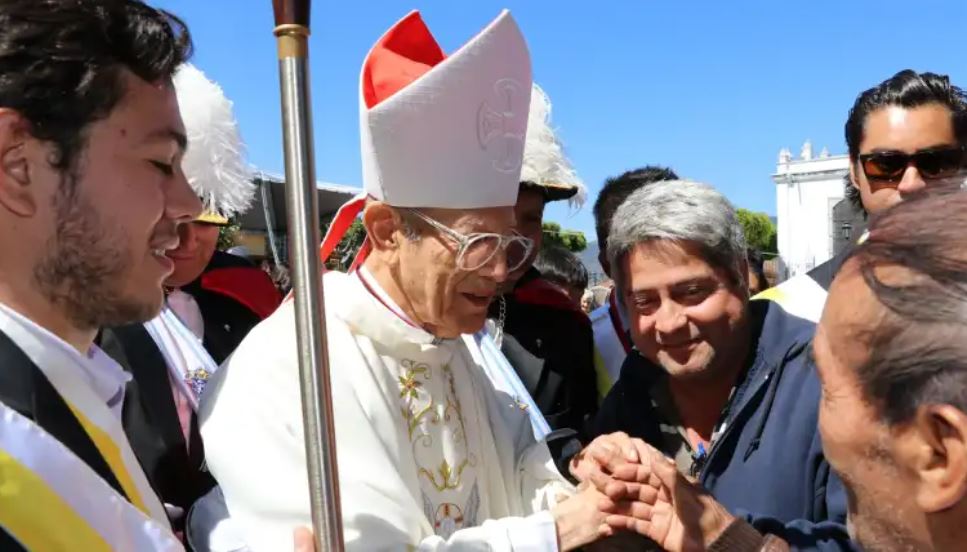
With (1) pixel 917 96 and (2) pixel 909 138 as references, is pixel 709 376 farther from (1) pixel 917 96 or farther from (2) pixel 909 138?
(1) pixel 917 96

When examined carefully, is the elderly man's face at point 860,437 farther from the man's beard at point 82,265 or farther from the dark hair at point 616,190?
the dark hair at point 616,190

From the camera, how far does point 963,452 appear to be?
1.21 meters

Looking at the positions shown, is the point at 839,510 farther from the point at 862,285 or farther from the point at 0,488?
the point at 0,488

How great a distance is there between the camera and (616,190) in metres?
4.12

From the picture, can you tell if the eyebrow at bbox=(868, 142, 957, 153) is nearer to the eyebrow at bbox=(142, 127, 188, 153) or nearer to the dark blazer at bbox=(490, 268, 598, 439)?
the dark blazer at bbox=(490, 268, 598, 439)

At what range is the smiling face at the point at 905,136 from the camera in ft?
10.6

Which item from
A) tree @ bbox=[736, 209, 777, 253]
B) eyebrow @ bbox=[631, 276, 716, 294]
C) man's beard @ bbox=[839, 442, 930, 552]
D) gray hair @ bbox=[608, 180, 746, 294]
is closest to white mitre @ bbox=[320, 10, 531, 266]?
gray hair @ bbox=[608, 180, 746, 294]

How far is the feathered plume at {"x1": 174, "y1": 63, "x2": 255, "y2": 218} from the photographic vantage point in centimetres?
322

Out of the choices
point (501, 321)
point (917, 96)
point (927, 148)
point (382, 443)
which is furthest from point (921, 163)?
point (382, 443)

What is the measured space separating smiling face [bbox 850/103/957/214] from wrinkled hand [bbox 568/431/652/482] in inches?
63.2

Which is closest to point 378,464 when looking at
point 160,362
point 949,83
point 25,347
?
point 25,347

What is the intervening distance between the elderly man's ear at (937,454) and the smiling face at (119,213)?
1.28 m

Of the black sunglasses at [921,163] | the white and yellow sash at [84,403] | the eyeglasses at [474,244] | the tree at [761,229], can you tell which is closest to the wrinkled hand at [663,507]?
the eyeglasses at [474,244]

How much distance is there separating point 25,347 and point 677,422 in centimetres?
188
